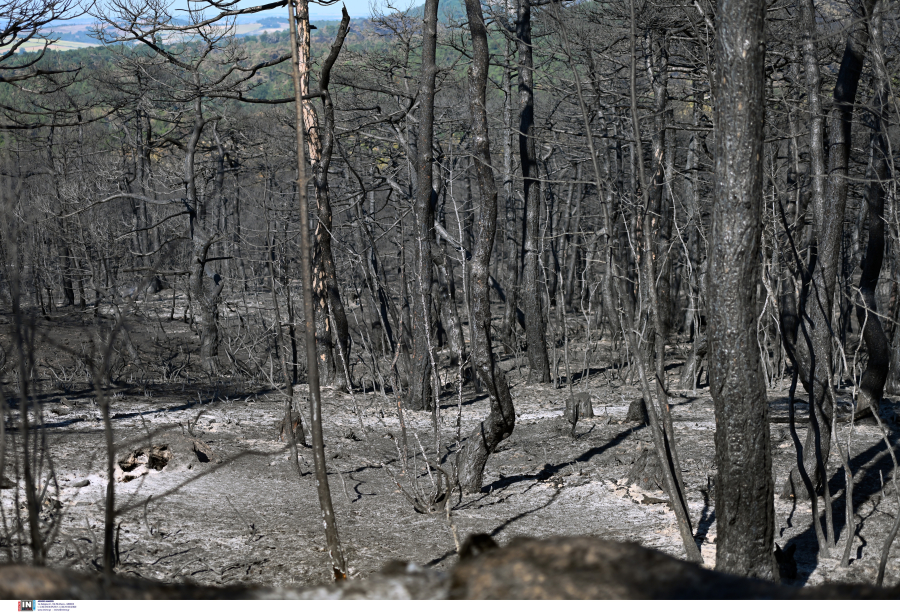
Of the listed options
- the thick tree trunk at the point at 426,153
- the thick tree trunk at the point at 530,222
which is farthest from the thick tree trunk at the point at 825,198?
the thick tree trunk at the point at 530,222

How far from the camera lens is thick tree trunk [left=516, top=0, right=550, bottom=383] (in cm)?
1204

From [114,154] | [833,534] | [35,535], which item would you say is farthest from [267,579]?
[114,154]

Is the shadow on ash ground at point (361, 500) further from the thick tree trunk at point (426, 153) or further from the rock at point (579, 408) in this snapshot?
the thick tree trunk at point (426, 153)

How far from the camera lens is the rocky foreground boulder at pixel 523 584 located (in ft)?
5.21

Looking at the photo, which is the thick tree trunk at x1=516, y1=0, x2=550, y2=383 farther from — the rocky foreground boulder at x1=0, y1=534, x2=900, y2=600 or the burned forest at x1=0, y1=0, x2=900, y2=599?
the rocky foreground boulder at x1=0, y1=534, x2=900, y2=600

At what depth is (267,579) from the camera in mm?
4438

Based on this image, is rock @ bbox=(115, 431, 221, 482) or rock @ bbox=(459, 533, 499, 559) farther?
rock @ bbox=(115, 431, 221, 482)

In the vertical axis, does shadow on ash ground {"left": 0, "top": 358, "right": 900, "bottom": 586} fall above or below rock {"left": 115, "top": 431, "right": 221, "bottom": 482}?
below

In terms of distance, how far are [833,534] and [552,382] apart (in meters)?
7.73

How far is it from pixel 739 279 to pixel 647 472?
10.7 ft

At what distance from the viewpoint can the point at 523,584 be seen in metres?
1.61

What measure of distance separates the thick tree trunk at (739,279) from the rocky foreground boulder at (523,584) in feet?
Answer: 6.91

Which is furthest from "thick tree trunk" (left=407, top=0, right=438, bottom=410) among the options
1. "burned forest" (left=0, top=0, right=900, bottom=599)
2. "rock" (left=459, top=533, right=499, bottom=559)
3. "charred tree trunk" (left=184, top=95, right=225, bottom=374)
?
"rock" (left=459, top=533, right=499, bottom=559)

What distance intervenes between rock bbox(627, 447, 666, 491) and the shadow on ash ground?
157 mm
